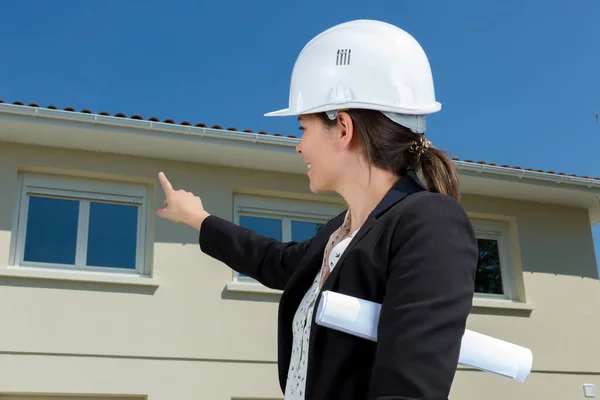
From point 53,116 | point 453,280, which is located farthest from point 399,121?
point 53,116

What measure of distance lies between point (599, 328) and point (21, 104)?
28.1ft

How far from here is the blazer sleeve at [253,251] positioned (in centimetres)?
230

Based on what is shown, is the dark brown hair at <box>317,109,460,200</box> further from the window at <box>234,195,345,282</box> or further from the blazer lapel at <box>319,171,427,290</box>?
the window at <box>234,195,345,282</box>

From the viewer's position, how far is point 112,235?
9891 mm

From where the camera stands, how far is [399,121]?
184cm

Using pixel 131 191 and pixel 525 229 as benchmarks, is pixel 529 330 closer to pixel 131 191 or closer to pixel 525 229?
pixel 525 229

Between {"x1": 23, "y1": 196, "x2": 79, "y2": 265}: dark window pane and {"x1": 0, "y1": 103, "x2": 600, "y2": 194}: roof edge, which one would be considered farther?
{"x1": 23, "y1": 196, "x2": 79, "y2": 265}: dark window pane

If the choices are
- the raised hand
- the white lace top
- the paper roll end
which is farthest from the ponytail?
the raised hand

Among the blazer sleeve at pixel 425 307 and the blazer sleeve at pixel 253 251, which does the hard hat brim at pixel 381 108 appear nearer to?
the blazer sleeve at pixel 425 307

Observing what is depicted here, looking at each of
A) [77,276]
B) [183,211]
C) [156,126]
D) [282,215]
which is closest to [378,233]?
[183,211]

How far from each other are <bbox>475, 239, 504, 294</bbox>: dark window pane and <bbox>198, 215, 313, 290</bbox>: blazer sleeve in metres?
9.57

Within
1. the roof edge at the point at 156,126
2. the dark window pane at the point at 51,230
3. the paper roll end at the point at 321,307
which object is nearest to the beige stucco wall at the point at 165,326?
the dark window pane at the point at 51,230

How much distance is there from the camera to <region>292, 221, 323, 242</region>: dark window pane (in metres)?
10.7

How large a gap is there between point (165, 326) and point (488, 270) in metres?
4.83
